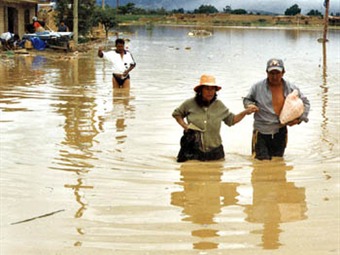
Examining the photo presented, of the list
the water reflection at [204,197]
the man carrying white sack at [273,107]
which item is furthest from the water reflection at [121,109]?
the man carrying white sack at [273,107]

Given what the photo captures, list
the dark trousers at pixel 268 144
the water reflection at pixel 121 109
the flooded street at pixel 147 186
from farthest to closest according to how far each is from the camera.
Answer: the water reflection at pixel 121 109 < the dark trousers at pixel 268 144 < the flooded street at pixel 147 186

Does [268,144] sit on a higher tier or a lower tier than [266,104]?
lower

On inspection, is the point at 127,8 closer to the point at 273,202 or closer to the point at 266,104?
the point at 266,104

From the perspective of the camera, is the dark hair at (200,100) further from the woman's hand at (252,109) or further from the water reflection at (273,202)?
the water reflection at (273,202)

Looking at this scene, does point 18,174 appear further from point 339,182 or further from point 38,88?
point 38,88


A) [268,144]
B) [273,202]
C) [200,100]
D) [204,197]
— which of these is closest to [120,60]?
[268,144]

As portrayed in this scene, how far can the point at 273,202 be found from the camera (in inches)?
219

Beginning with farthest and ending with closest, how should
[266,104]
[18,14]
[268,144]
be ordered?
[18,14], [268,144], [266,104]

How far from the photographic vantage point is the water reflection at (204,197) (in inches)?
185

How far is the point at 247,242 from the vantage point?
446 centimetres

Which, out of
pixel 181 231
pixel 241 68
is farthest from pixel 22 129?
pixel 241 68

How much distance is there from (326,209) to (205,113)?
71.9 inches

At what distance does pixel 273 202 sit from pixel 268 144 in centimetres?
162

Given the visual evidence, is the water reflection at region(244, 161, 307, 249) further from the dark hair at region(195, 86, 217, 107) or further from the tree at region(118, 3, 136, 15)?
the tree at region(118, 3, 136, 15)
